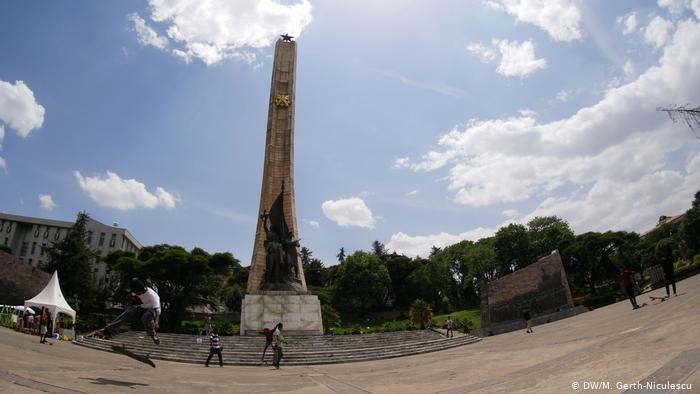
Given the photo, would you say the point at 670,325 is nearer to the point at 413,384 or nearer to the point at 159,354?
A: the point at 413,384

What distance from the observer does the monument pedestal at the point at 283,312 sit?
18.1m

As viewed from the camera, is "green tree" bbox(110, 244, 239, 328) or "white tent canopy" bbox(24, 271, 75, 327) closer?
"white tent canopy" bbox(24, 271, 75, 327)

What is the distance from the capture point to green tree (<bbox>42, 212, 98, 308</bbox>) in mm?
33344

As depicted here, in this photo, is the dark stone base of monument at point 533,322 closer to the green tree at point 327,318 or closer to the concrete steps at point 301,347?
the concrete steps at point 301,347

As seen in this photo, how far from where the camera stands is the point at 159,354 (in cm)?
1333

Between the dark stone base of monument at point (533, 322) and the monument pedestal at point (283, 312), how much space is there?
756 cm

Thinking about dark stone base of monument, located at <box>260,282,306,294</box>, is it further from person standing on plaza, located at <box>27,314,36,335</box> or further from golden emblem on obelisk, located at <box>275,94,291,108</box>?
golden emblem on obelisk, located at <box>275,94,291,108</box>

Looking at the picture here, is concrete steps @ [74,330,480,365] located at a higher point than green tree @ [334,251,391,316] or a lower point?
lower

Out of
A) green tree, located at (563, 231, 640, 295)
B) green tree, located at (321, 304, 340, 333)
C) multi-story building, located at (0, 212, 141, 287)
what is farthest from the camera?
multi-story building, located at (0, 212, 141, 287)

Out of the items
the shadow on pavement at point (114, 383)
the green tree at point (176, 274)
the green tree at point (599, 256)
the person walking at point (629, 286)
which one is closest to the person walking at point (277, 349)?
the shadow on pavement at point (114, 383)

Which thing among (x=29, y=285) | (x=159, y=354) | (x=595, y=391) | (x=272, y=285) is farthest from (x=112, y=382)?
(x=29, y=285)

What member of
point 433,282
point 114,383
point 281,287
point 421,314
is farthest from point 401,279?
point 114,383

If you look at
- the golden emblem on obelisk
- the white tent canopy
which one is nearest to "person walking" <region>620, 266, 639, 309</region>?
the white tent canopy

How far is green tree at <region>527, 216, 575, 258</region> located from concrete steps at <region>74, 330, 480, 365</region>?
89.4ft
